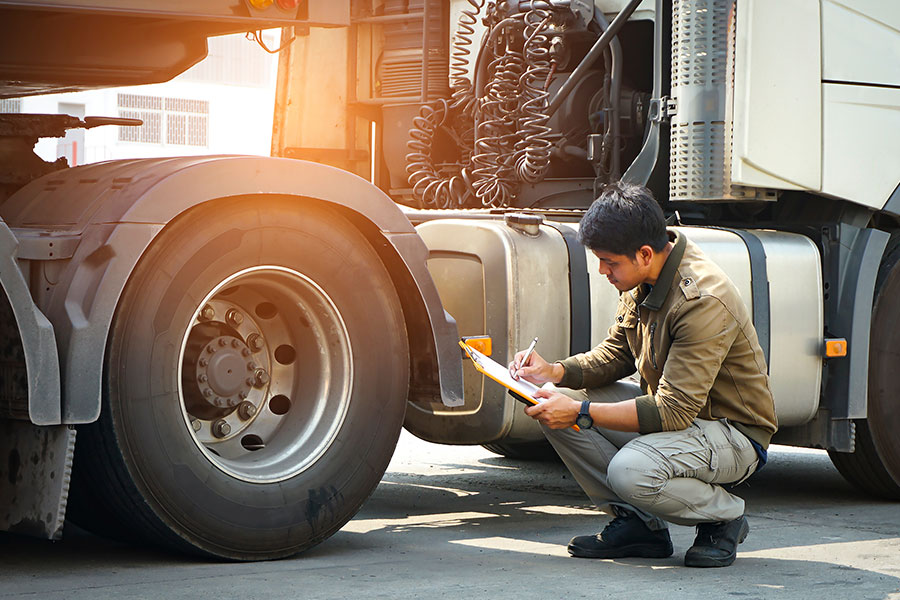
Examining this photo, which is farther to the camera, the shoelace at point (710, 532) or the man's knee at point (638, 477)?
the shoelace at point (710, 532)

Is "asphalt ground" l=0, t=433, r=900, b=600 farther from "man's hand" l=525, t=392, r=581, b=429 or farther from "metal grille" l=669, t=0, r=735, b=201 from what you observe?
"metal grille" l=669, t=0, r=735, b=201

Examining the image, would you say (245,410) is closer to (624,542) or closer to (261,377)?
(261,377)

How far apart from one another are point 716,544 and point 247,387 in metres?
1.54

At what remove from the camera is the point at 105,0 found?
4039 millimetres

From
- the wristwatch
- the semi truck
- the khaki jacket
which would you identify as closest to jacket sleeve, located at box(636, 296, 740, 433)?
the khaki jacket

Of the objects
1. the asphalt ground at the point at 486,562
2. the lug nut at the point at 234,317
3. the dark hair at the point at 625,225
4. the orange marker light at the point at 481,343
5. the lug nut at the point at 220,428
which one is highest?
the dark hair at the point at 625,225

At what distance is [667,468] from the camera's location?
4.15 metres

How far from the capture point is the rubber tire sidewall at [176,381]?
3877 mm

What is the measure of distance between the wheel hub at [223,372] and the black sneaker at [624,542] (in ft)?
3.89

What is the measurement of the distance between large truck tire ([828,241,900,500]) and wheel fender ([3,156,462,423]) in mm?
2343

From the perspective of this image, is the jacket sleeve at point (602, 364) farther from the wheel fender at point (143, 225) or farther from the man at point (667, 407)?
the wheel fender at point (143, 225)

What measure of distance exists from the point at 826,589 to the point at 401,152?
11.4ft

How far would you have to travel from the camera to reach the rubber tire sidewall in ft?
12.7

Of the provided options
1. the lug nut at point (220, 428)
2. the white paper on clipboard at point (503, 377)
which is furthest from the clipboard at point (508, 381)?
the lug nut at point (220, 428)
